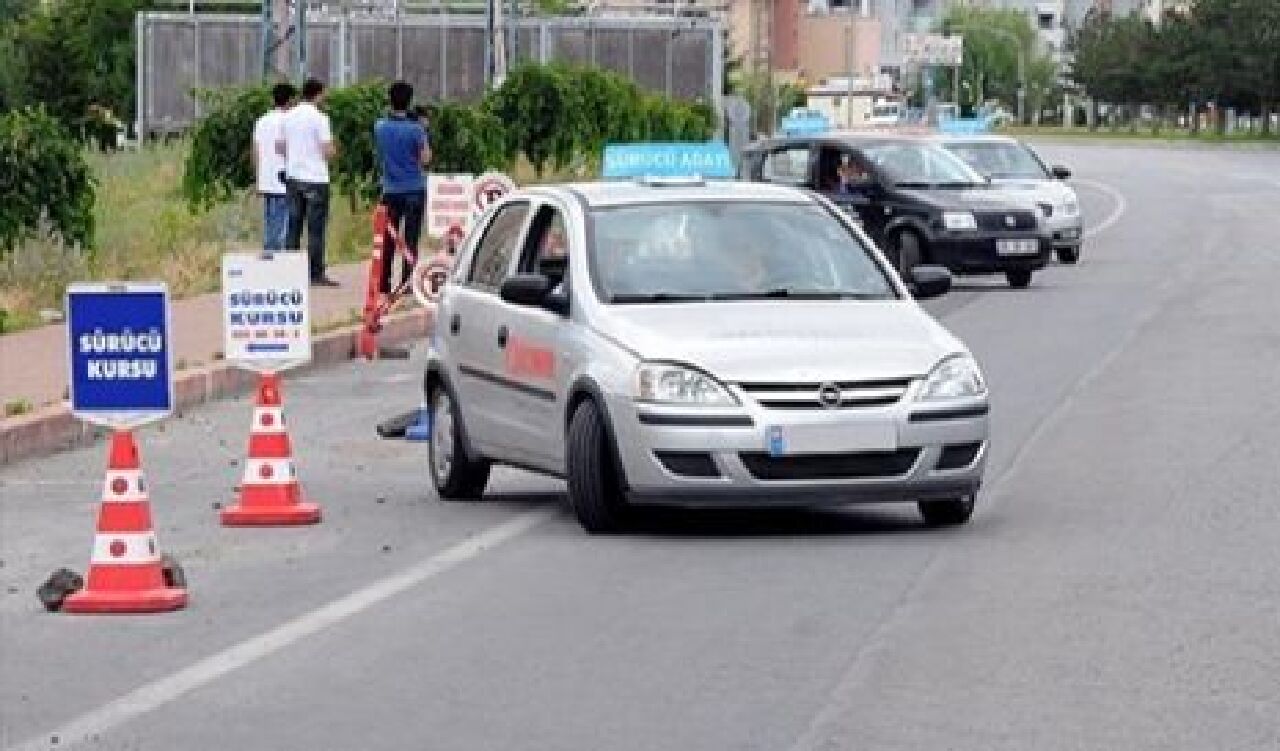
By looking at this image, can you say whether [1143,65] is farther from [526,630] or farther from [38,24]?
[526,630]

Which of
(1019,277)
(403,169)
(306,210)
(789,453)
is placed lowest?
(1019,277)

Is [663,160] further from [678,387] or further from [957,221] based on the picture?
[957,221]

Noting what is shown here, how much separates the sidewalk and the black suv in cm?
585

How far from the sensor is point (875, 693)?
9781mm

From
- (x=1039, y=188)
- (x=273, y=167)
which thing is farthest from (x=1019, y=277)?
(x=273, y=167)

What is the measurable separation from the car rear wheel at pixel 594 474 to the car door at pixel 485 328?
1.11 m

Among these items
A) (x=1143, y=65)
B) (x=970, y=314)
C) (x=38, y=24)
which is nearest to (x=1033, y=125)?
(x=1143, y=65)

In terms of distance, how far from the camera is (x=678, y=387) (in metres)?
13.3

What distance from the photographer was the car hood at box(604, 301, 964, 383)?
13.2m

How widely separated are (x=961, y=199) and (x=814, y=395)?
20.5 meters

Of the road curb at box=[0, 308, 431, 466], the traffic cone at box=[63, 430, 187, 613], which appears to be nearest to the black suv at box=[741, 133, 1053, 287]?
the road curb at box=[0, 308, 431, 466]

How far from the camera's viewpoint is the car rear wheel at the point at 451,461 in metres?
15.4

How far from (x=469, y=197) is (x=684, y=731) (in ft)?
51.0

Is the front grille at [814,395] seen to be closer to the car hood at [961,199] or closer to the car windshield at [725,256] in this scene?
the car windshield at [725,256]
